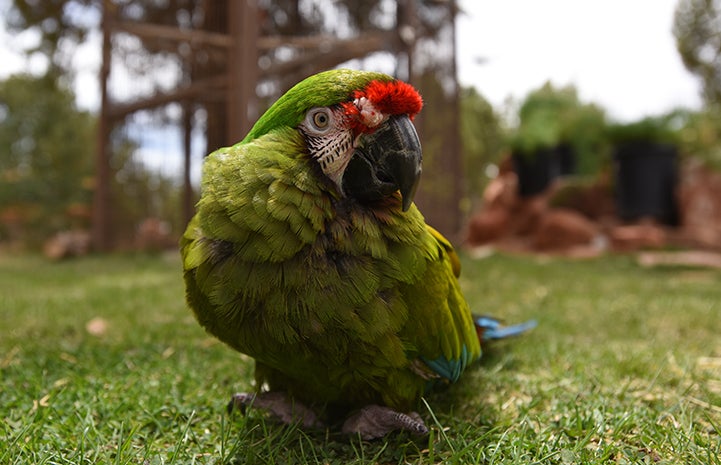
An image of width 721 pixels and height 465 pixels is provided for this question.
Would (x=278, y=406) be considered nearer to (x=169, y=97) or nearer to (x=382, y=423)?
(x=382, y=423)

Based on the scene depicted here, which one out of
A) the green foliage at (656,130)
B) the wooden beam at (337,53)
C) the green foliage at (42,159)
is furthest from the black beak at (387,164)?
the green foliage at (42,159)

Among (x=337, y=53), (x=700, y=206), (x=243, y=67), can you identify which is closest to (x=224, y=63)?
(x=243, y=67)

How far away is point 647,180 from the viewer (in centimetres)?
743

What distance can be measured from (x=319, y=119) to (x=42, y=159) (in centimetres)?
1489

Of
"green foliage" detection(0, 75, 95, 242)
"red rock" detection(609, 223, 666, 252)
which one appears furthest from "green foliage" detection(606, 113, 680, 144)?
"green foliage" detection(0, 75, 95, 242)

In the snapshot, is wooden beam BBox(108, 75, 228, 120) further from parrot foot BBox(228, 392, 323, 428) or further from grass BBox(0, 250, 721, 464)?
parrot foot BBox(228, 392, 323, 428)

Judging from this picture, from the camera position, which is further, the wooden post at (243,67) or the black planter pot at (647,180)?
the black planter pot at (647,180)

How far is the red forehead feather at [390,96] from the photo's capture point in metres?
1.02

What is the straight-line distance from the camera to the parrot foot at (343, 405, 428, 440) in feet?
3.53

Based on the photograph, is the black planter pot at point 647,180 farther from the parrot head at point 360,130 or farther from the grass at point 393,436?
the parrot head at point 360,130

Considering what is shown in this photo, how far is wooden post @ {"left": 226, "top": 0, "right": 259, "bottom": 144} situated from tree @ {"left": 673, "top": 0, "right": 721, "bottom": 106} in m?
11.2

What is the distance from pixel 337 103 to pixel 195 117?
5262mm

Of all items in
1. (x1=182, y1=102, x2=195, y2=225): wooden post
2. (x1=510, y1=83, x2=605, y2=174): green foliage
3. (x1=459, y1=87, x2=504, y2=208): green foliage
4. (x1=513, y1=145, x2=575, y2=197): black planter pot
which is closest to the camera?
(x1=182, y1=102, x2=195, y2=225): wooden post

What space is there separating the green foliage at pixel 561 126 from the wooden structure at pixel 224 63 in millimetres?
3582
